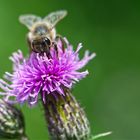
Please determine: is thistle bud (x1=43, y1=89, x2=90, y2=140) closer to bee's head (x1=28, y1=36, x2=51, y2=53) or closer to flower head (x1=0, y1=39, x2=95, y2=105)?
flower head (x1=0, y1=39, x2=95, y2=105)

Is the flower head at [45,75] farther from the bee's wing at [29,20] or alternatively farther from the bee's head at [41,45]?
the bee's wing at [29,20]

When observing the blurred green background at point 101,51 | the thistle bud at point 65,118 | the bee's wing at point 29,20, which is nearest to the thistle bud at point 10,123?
the thistle bud at point 65,118

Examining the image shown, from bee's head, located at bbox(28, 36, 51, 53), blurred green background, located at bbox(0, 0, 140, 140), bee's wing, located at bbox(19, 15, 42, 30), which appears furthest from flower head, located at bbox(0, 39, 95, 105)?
blurred green background, located at bbox(0, 0, 140, 140)

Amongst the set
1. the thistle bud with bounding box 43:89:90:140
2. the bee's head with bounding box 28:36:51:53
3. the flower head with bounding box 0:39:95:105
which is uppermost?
the bee's head with bounding box 28:36:51:53

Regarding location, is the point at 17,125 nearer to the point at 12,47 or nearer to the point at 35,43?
the point at 35,43

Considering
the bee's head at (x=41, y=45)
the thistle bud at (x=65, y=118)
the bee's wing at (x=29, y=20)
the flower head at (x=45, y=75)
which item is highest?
the bee's wing at (x=29, y=20)

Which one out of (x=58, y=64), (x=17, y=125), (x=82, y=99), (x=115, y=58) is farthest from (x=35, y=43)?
(x=115, y=58)
